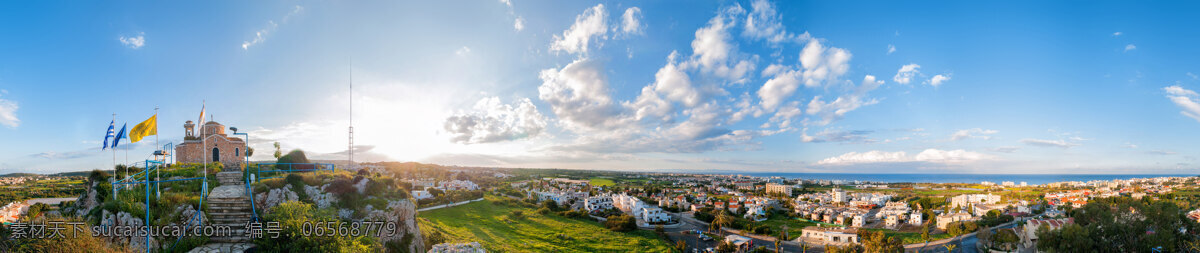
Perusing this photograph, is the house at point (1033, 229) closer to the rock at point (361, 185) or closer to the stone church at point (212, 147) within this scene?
the rock at point (361, 185)

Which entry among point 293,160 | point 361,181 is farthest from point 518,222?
point 361,181

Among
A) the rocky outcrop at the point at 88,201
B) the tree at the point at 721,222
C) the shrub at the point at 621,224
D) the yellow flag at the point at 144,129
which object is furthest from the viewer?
the tree at the point at 721,222

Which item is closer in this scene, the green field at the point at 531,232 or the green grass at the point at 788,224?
the green field at the point at 531,232

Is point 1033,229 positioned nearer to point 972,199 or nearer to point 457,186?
point 972,199

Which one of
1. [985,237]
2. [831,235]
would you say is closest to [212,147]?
[831,235]

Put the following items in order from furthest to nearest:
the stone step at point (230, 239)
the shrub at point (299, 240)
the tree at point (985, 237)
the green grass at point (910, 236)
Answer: the green grass at point (910, 236) < the tree at point (985, 237) < the stone step at point (230, 239) < the shrub at point (299, 240)

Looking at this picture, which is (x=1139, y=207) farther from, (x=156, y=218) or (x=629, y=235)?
(x=156, y=218)

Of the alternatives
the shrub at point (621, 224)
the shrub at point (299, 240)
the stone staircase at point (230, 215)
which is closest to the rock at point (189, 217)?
the stone staircase at point (230, 215)
